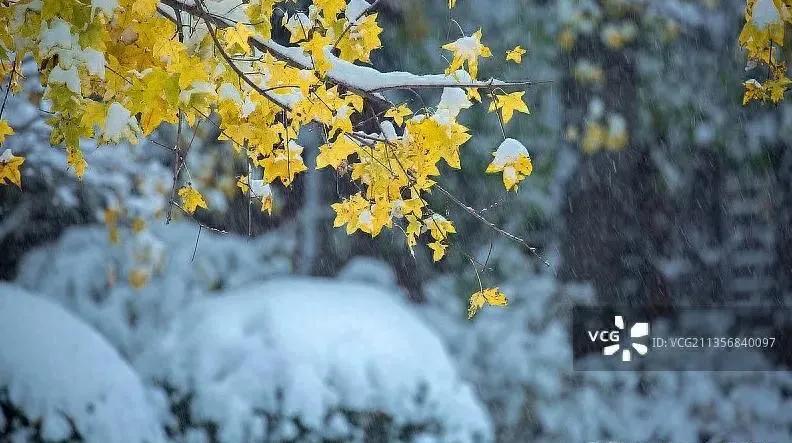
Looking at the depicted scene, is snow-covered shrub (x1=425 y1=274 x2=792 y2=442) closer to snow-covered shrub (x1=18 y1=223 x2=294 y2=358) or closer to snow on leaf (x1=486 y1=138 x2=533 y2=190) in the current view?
snow-covered shrub (x1=18 y1=223 x2=294 y2=358)

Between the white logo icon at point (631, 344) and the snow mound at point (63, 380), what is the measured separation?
291cm

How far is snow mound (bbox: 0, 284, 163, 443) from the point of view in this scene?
→ 4.16 meters

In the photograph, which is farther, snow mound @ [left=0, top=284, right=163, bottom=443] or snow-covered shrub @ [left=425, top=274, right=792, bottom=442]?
snow-covered shrub @ [left=425, top=274, right=792, bottom=442]

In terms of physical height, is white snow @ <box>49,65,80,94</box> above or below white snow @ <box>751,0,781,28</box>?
below

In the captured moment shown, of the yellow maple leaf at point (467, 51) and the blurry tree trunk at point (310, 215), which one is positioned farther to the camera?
the blurry tree trunk at point (310, 215)

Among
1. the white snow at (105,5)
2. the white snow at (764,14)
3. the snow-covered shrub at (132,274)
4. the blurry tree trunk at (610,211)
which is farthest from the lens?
the blurry tree trunk at (610,211)

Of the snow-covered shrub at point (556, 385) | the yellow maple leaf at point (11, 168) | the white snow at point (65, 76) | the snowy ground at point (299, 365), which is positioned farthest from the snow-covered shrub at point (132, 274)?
the white snow at point (65, 76)

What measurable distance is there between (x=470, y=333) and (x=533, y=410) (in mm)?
651

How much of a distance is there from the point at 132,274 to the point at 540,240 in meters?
2.59

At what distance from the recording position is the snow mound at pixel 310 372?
4.51 m

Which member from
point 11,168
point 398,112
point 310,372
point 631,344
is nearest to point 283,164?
point 398,112

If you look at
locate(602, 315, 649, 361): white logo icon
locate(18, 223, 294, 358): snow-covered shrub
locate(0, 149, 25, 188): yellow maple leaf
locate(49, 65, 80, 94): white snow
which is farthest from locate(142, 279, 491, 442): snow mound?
locate(49, 65, 80, 94): white snow

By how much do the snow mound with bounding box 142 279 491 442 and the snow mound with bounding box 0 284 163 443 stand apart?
0.97 feet

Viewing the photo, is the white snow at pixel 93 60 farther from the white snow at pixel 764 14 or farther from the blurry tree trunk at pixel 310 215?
the blurry tree trunk at pixel 310 215
